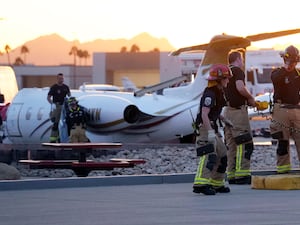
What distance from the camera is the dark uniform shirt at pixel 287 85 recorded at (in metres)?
18.7

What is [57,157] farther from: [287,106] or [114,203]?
[114,203]

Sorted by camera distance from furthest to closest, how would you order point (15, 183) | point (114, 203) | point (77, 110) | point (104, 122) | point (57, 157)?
point (104, 122) → point (77, 110) → point (57, 157) → point (15, 183) → point (114, 203)

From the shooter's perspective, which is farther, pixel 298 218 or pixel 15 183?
pixel 15 183

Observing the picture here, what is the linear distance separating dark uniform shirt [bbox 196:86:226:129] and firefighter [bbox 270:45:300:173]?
7.33ft

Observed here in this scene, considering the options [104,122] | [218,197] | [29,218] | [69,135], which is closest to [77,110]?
[69,135]

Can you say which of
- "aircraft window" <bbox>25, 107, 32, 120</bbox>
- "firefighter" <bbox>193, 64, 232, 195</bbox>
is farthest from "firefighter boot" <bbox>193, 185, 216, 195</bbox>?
"aircraft window" <bbox>25, 107, 32, 120</bbox>

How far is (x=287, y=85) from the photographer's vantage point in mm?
18750

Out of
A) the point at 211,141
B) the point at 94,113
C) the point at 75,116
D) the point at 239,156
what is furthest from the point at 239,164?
the point at 94,113

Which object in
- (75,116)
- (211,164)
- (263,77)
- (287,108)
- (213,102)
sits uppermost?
(213,102)

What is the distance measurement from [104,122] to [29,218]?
2230 centimetres

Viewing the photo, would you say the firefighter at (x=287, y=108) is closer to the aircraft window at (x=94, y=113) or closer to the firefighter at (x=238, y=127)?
the firefighter at (x=238, y=127)

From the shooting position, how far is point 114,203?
1526 cm

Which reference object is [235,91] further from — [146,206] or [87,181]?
[146,206]

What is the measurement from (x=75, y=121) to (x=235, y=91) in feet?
46.2
